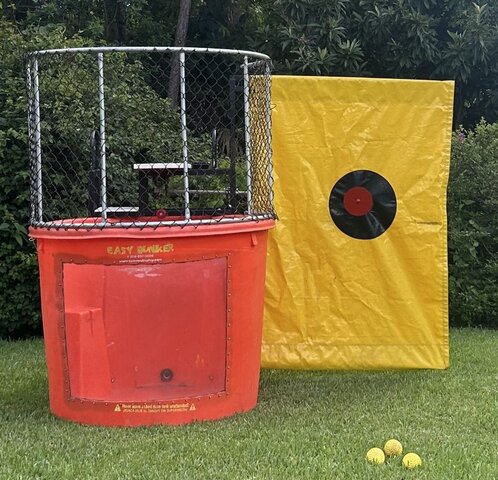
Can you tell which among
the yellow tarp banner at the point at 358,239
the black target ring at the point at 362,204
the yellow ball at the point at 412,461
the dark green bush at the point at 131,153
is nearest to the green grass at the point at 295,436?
the yellow ball at the point at 412,461

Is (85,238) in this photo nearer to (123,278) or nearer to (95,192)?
(123,278)

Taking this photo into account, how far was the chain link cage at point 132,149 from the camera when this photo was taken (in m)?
5.25

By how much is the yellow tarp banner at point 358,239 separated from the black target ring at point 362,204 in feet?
0.05

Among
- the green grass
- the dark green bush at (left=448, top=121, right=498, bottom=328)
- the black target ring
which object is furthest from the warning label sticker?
the dark green bush at (left=448, top=121, right=498, bottom=328)

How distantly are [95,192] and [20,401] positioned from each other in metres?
1.68

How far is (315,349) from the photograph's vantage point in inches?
245

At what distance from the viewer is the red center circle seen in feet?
20.2

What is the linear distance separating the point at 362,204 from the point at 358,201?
0.04 metres

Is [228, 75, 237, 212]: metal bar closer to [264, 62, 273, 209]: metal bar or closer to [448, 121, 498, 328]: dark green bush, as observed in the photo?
[264, 62, 273, 209]: metal bar

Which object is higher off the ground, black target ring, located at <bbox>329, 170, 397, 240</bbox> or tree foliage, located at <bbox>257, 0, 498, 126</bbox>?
tree foliage, located at <bbox>257, 0, 498, 126</bbox>

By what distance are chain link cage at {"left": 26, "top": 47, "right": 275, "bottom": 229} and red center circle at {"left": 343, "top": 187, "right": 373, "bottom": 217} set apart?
76 centimetres

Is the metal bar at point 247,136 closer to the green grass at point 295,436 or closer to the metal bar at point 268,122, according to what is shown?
the metal bar at point 268,122

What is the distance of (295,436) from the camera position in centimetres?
467

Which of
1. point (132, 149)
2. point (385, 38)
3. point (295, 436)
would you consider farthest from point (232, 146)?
point (385, 38)
